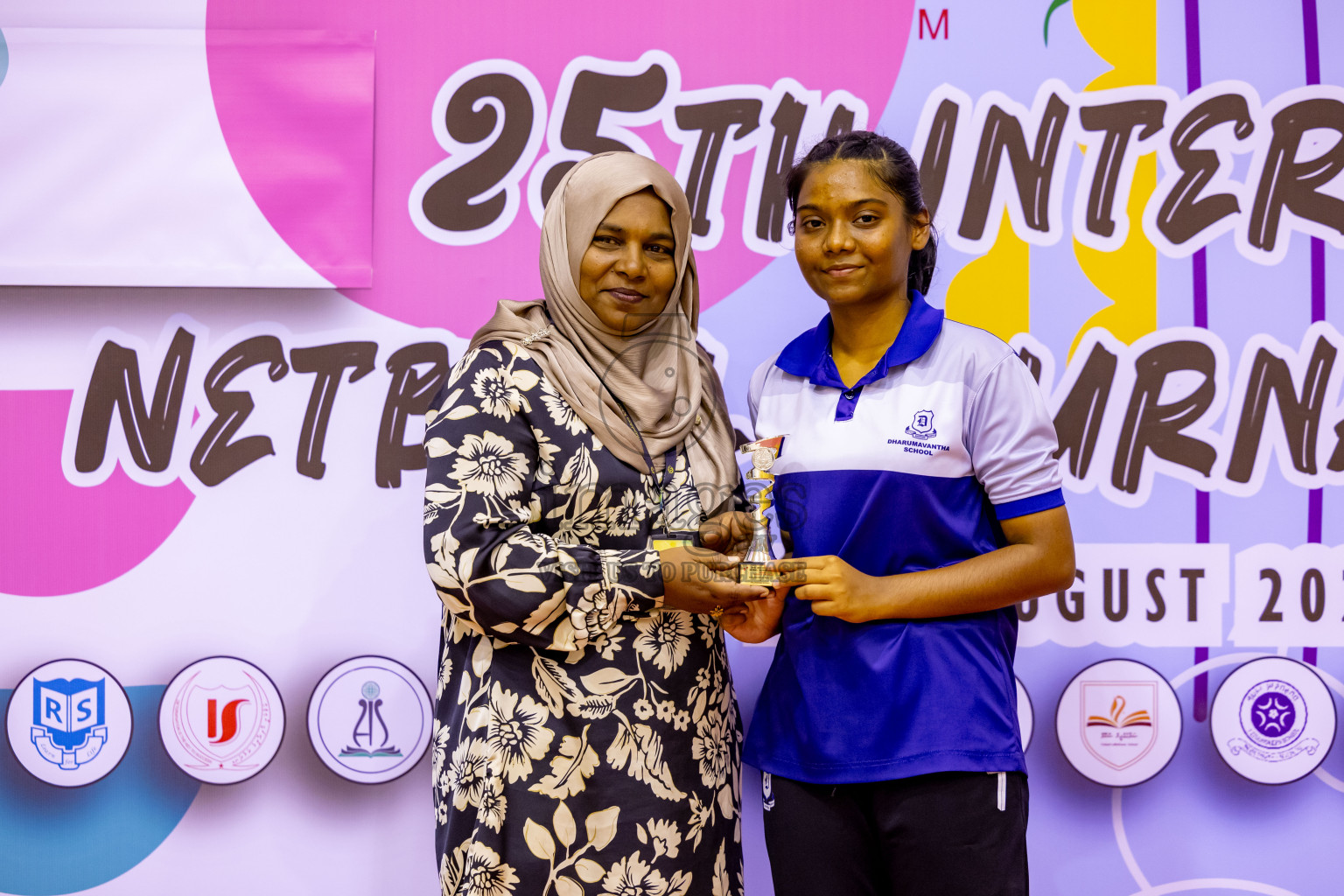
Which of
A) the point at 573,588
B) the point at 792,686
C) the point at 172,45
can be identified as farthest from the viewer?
the point at 172,45

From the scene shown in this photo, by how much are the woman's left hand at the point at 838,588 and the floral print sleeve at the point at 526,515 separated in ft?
0.70

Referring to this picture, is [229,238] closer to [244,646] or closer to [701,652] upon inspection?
[244,646]

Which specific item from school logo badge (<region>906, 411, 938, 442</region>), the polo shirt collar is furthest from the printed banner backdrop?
school logo badge (<region>906, 411, 938, 442</region>)

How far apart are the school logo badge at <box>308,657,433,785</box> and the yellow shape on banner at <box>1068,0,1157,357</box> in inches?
68.1

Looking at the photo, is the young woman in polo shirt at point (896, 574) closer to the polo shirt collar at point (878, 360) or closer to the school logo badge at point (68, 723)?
the polo shirt collar at point (878, 360)

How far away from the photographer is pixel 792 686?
56.4 inches

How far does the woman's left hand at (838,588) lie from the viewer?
4.29 ft

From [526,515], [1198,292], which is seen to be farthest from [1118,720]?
[526,515]

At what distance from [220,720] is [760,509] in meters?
1.40

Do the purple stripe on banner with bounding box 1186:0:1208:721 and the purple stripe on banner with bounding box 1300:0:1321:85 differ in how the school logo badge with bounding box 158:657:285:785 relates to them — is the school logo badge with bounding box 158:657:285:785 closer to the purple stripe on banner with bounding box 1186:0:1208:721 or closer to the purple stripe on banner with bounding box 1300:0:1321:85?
the purple stripe on banner with bounding box 1186:0:1208:721

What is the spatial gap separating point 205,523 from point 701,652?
4.07 ft

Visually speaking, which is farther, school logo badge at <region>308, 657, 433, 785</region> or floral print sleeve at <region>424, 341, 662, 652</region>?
school logo badge at <region>308, 657, 433, 785</region>

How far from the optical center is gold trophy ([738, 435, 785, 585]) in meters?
1.36

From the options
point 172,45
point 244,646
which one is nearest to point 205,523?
point 244,646
